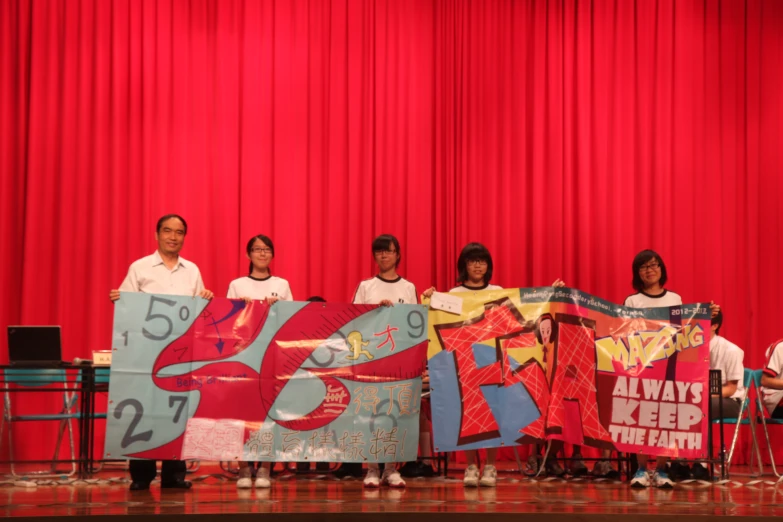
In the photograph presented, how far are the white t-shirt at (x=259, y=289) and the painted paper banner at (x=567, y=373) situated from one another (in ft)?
3.47

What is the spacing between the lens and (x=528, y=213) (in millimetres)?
7418

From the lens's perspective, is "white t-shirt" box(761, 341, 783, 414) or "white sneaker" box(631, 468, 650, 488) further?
"white t-shirt" box(761, 341, 783, 414)

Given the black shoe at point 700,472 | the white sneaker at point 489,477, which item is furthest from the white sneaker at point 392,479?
the black shoe at point 700,472

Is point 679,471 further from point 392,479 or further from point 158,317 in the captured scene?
point 158,317

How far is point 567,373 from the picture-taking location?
16.9 feet

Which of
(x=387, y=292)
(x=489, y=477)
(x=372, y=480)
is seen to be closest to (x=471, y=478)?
(x=489, y=477)

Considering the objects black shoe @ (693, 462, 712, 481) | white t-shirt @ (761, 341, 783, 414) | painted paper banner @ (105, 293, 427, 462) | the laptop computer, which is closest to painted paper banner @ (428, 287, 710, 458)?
painted paper banner @ (105, 293, 427, 462)

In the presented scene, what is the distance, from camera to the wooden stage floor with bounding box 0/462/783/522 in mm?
3732

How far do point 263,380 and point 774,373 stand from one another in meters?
3.63

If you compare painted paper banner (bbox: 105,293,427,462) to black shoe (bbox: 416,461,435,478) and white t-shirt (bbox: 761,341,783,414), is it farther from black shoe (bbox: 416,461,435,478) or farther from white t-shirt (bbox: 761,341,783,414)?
white t-shirt (bbox: 761,341,783,414)

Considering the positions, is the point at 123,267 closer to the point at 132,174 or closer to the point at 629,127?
the point at 132,174

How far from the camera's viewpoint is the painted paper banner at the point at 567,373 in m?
5.02

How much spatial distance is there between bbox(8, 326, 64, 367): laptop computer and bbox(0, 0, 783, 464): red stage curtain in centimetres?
168

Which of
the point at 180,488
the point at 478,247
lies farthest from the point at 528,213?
the point at 180,488
